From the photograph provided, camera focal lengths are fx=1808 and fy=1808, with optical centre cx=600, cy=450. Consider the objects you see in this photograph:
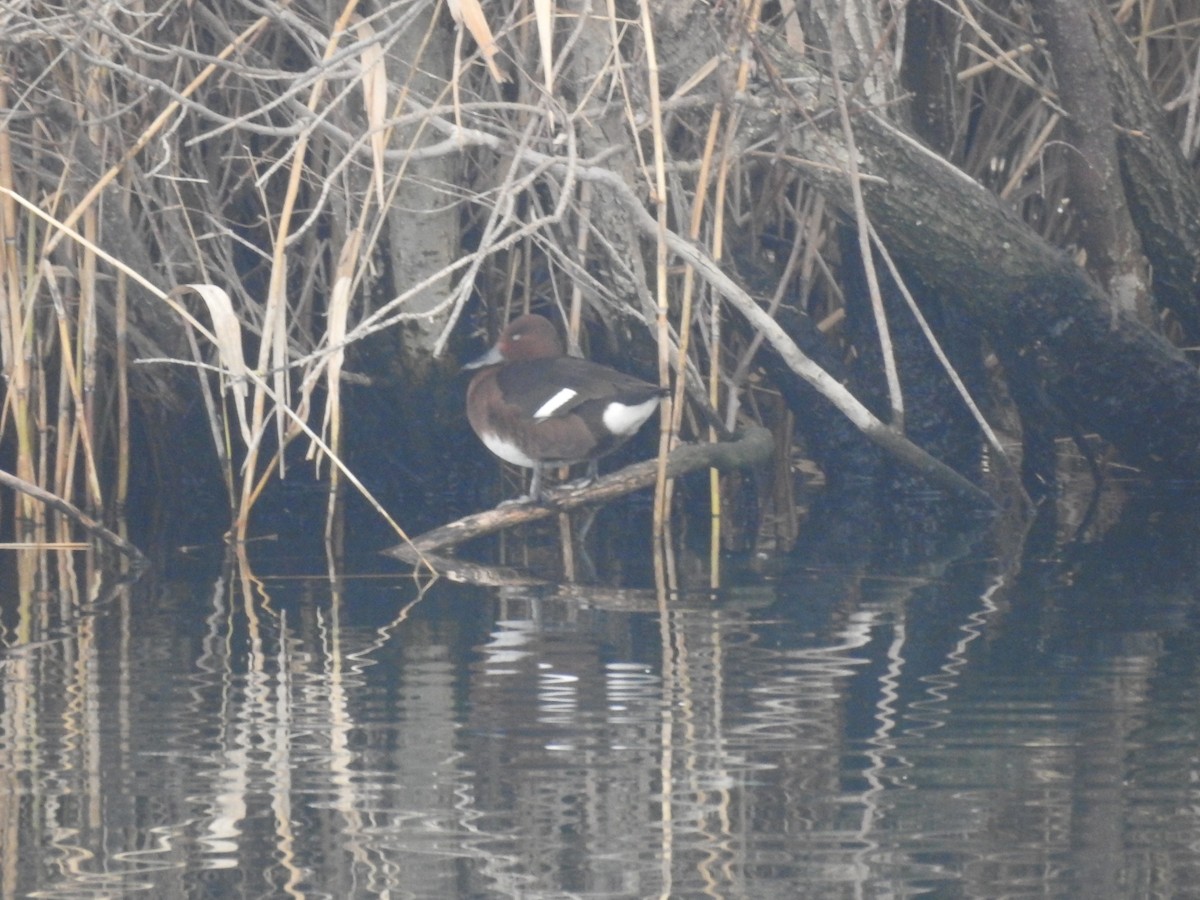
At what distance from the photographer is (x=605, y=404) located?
5305 millimetres

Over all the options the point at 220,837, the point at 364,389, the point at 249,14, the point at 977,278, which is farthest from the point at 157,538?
the point at 220,837

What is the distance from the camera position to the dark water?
2.48 metres

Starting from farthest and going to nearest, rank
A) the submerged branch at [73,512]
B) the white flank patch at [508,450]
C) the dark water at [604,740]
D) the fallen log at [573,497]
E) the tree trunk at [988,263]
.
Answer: the white flank patch at [508,450] < the tree trunk at [988,263] < the fallen log at [573,497] < the submerged branch at [73,512] < the dark water at [604,740]

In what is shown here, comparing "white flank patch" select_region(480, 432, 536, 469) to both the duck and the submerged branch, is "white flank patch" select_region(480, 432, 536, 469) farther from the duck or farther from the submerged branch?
the submerged branch

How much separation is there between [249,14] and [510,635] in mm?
2957

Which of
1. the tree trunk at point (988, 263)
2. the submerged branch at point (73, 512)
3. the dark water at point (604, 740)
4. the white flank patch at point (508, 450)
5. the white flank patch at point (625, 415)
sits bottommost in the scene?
the dark water at point (604, 740)

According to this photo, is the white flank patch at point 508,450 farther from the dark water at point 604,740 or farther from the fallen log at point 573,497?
the dark water at point 604,740

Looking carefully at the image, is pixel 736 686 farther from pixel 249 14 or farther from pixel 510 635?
pixel 249 14

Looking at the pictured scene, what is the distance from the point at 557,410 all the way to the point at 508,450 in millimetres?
332

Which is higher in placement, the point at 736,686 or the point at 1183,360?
the point at 1183,360

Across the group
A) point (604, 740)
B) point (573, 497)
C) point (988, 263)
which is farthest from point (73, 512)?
point (988, 263)

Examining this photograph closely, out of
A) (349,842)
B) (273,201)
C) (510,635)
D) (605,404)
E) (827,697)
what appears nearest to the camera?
(349,842)

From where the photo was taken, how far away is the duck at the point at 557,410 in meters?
5.29

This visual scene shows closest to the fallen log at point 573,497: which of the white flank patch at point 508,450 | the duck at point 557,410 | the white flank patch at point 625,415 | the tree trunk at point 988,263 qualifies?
the duck at point 557,410
